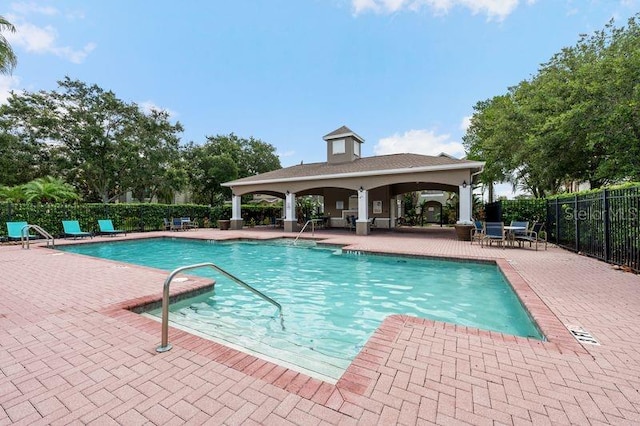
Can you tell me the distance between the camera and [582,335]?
3.42m

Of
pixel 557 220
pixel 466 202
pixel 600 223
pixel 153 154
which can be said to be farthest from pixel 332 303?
pixel 153 154

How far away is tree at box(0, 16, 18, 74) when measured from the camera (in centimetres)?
1078

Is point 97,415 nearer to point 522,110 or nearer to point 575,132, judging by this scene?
point 575,132

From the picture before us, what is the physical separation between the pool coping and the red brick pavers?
0.05 feet

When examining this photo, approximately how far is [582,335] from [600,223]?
6921mm

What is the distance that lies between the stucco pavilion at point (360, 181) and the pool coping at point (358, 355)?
10.1 metres

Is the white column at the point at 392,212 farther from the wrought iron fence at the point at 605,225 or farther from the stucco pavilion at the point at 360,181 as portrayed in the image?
the wrought iron fence at the point at 605,225

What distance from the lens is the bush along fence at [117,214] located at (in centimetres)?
1414

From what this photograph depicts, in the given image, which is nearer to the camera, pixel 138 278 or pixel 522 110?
pixel 138 278

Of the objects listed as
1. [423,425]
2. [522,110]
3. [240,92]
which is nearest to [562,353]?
[423,425]

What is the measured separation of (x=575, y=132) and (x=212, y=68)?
20.3m

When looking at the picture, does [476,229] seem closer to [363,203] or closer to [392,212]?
[363,203]

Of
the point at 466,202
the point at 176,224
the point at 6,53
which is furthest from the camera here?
the point at 176,224

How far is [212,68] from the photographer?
18.3m
